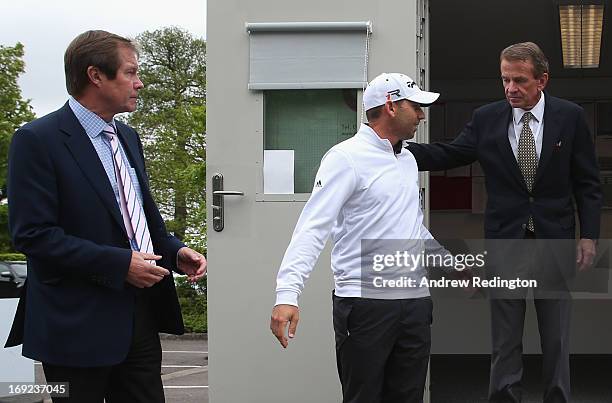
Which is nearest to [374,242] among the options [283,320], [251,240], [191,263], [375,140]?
[375,140]

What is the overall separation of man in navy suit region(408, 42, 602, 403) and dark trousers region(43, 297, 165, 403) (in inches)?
64.7

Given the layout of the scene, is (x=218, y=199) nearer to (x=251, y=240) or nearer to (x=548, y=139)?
(x=251, y=240)

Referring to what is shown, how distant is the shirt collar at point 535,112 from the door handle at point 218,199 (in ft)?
5.95

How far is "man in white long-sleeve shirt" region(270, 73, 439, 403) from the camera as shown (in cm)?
387

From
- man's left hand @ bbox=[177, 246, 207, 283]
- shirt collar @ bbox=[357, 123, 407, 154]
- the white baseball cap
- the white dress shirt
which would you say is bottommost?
man's left hand @ bbox=[177, 246, 207, 283]

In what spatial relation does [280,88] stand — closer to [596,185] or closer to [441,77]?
[596,185]

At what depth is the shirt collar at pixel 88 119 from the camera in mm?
3443

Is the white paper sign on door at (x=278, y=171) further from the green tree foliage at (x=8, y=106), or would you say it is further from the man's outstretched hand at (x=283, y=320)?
the green tree foliage at (x=8, y=106)

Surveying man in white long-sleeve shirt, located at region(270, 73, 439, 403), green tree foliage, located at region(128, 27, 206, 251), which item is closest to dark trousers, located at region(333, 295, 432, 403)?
man in white long-sleeve shirt, located at region(270, 73, 439, 403)

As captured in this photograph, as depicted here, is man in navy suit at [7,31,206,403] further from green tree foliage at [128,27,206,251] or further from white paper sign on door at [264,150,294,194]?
green tree foliage at [128,27,206,251]

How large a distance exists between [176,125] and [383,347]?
28.5 m

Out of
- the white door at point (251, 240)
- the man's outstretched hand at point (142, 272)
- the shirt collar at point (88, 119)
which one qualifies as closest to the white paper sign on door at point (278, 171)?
the white door at point (251, 240)

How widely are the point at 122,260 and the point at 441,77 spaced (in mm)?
8058

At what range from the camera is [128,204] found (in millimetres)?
3486
